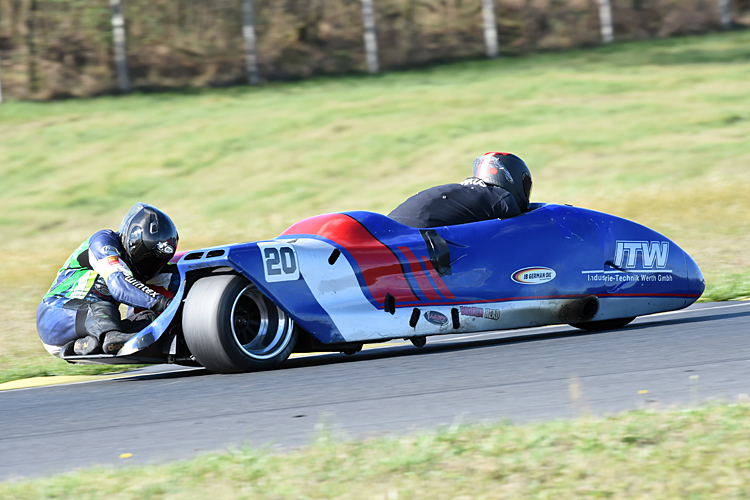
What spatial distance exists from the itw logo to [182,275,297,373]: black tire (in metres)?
2.54

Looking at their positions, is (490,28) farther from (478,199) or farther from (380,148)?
(478,199)

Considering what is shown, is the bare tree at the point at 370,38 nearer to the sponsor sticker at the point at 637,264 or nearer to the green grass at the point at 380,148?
the green grass at the point at 380,148

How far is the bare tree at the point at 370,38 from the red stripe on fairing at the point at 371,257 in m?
25.7

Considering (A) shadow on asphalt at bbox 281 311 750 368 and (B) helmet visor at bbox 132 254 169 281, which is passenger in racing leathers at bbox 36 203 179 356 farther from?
(A) shadow on asphalt at bbox 281 311 750 368

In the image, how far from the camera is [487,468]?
10.6ft

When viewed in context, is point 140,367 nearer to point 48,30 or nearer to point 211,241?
point 211,241

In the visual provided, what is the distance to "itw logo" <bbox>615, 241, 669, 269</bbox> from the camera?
7.32 meters

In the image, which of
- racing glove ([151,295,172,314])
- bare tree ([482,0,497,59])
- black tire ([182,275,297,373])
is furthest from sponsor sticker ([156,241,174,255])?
bare tree ([482,0,497,59])

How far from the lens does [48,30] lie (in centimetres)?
3478

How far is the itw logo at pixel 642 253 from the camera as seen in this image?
7324 millimetres

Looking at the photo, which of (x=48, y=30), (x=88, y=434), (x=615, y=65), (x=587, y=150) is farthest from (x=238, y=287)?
(x=48, y=30)

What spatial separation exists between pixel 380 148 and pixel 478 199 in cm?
1523

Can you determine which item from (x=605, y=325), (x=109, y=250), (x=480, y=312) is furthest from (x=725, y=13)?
(x=109, y=250)

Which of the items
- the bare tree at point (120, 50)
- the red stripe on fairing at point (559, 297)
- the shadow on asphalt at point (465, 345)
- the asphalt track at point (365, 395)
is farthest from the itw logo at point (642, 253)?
the bare tree at point (120, 50)
